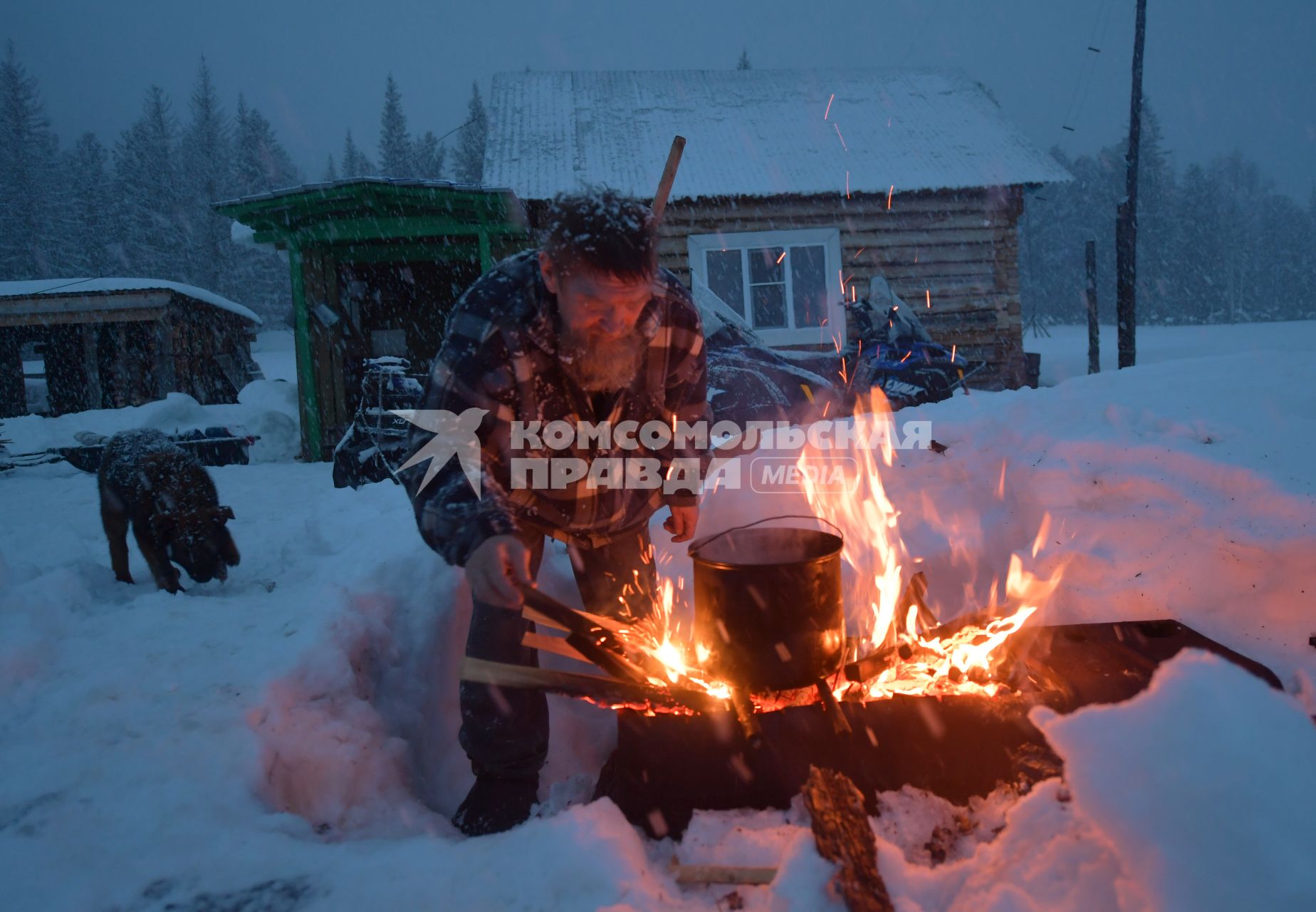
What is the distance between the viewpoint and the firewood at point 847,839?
5.22ft

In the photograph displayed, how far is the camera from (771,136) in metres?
12.7

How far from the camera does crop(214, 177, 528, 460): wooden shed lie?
9.07 m

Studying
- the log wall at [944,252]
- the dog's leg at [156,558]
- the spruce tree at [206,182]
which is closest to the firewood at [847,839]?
the dog's leg at [156,558]

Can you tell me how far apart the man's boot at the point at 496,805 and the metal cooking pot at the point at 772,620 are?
0.74 metres

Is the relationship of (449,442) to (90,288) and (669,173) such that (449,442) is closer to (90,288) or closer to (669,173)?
(669,173)

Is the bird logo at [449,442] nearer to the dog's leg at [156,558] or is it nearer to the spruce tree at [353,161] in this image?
the dog's leg at [156,558]

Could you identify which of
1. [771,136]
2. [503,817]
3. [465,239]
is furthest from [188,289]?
[503,817]

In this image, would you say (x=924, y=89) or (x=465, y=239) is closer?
(x=465, y=239)

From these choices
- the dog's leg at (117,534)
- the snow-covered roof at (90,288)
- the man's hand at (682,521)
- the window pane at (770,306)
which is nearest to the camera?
the man's hand at (682,521)

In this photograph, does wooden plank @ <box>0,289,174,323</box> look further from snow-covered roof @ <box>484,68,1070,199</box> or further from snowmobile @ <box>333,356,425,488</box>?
snowmobile @ <box>333,356,425,488</box>

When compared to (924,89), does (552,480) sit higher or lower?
lower

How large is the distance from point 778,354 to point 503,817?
6468mm

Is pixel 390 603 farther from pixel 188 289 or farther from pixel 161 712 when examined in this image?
pixel 188 289

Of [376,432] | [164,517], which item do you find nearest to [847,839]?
[164,517]
